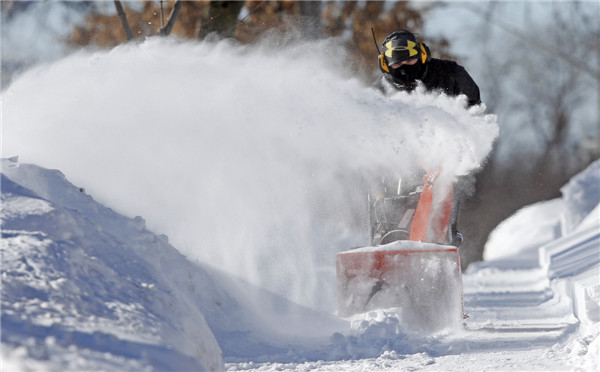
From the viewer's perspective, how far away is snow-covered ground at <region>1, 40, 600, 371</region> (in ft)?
11.5

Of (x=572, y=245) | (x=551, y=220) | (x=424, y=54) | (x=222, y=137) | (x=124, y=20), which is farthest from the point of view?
(x=551, y=220)

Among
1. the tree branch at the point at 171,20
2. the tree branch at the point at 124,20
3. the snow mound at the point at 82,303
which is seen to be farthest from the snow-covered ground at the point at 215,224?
the tree branch at the point at 124,20

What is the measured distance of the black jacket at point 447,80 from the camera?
6.74m

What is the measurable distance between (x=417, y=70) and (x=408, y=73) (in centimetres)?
8

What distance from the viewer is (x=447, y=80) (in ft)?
22.4

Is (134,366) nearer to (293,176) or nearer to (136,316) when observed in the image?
(136,316)

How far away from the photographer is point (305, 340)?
5.40m

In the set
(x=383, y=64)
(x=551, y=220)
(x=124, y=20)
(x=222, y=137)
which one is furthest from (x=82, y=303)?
(x=551, y=220)

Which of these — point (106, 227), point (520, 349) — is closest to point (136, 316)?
point (106, 227)

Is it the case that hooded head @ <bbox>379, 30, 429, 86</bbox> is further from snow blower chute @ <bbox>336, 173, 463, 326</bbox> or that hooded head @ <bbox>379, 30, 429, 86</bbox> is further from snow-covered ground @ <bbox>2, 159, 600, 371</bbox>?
snow-covered ground @ <bbox>2, 159, 600, 371</bbox>

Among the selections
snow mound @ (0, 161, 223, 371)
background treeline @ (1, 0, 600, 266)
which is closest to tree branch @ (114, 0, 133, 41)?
background treeline @ (1, 0, 600, 266)

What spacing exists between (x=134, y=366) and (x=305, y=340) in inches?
96.1

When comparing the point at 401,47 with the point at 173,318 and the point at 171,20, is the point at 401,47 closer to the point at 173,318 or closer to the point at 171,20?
the point at 173,318

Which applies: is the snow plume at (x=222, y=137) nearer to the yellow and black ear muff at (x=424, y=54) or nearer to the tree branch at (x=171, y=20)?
the yellow and black ear muff at (x=424, y=54)
